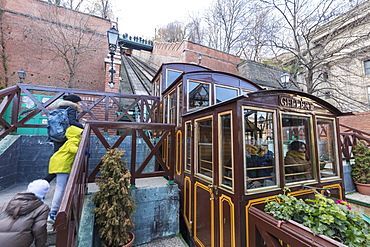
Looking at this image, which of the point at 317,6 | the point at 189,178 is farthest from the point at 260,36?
the point at 189,178

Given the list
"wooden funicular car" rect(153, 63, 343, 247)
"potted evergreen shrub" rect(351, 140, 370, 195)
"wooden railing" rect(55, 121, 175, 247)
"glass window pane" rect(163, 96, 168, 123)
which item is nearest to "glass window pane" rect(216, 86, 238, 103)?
"wooden funicular car" rect(153, 63, 343, 247)

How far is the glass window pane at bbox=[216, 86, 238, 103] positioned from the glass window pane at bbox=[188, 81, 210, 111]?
0.97ft

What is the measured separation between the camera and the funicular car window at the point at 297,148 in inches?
108

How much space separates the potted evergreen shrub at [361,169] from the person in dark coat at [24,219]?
832cm

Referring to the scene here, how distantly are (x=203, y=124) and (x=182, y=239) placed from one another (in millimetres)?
2622

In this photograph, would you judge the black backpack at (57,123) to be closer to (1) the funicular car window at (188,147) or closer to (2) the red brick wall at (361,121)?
(1) the funicular car window at (188,147)

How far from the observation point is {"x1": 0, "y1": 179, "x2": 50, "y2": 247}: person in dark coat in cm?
156

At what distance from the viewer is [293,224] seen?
1743mm

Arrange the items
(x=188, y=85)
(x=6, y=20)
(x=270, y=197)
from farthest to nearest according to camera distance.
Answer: (x=6, y=20) < (x=188, y=85) < (x=270, y=197)

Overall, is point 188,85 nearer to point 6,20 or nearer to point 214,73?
point 214,73

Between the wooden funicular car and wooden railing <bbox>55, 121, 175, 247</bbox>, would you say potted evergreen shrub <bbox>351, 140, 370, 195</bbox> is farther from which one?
wooden railing <bbox>55, 121, 175, 247</bbox>

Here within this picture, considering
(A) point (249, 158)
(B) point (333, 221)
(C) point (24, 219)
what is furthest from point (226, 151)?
(C) point (24, 219)

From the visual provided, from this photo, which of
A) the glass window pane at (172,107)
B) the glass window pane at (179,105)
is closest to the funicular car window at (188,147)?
the glass window pane at (179,105)

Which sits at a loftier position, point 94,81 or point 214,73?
point 94,81
